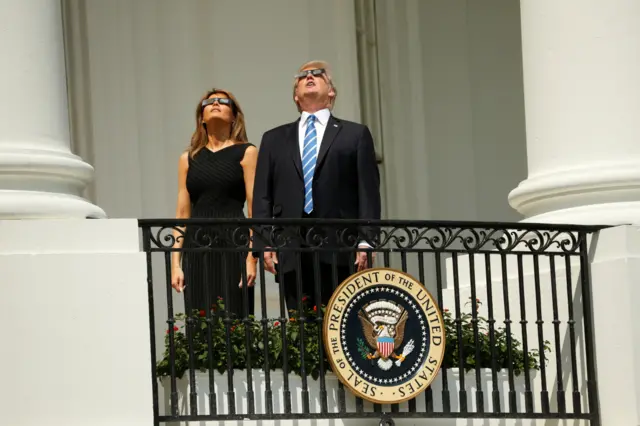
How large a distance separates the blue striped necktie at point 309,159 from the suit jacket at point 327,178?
0.08ft

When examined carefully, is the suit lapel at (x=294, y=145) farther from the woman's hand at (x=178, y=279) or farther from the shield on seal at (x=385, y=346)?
the shield on seal at (x=385, y=346)

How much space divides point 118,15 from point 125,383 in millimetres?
6006

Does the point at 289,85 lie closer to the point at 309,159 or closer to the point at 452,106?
the point at 452,106

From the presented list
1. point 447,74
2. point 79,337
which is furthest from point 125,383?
point 447,74

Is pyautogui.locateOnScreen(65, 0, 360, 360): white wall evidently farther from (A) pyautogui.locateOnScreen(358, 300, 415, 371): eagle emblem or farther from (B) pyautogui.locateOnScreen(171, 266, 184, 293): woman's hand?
(A) pyautogui.locateOnScreen(358, 300, 415, 371): eagle emblem

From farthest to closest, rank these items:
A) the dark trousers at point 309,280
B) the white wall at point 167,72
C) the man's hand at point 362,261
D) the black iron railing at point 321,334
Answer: the white wall at point 167,72
the dark trousers at point 309,280
the man's hand at point 362,261
the black iron railing at point 321,334

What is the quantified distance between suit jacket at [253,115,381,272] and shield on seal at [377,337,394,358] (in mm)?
877

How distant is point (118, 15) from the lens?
14953 mm

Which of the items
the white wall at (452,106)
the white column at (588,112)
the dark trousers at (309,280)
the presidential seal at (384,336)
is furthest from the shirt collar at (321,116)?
the white wall at (452,106)

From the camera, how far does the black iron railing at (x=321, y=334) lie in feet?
32.2

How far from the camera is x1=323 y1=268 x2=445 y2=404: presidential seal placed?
9.89 m

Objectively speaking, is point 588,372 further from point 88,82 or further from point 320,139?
point 88,82

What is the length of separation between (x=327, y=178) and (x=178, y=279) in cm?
113

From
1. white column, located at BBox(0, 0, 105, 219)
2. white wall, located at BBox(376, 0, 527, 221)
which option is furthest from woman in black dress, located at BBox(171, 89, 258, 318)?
white wall, located at BBox(376, 0, 527, 221)
